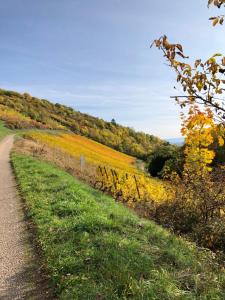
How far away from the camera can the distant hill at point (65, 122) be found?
221ft

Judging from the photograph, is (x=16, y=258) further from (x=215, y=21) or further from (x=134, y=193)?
(x=134, y=193)

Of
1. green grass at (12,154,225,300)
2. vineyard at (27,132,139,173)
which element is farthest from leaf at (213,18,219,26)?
vineyard at (27,132,139,173)

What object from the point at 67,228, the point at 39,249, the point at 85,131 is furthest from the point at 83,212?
the point at 85,131

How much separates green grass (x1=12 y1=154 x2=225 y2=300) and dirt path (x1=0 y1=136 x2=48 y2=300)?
276mm

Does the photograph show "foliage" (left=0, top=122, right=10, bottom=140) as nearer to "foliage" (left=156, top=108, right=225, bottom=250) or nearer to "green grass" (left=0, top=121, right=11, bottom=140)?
"green grass" (left=0, top=121, right=11, bottom=140)

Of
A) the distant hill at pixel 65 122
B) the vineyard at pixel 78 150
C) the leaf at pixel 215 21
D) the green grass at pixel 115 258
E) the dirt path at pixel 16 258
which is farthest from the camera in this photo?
the distant hill at pixel 65 122

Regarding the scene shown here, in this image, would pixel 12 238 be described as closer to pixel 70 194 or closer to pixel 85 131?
pixel 70 194

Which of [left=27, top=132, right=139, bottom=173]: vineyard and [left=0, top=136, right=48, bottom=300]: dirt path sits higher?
[left=0, top=136, right=48, bottom=300]: dirt path

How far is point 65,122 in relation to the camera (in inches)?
3401

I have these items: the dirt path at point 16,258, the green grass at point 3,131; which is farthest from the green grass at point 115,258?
the green grass at point 3,131

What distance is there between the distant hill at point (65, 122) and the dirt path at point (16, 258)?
47.9 meters

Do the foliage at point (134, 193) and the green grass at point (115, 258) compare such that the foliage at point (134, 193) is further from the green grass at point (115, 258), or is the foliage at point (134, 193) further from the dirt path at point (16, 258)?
the dirt path at point (16, 258)

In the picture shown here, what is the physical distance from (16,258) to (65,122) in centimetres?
8029

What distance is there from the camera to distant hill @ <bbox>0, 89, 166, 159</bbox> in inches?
2657
